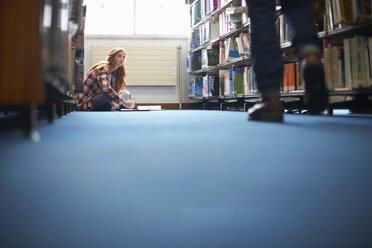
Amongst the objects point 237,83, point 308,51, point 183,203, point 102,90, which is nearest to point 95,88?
point 102,90

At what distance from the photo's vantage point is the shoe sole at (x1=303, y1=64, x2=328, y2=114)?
3.87 ft

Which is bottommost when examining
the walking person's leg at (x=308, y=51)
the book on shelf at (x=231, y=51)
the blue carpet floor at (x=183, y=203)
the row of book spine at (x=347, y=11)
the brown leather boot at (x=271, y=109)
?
the blue carpet floor at (x=183, y=203)

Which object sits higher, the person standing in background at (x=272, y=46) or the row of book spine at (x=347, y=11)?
the row of book spine at (x=347, y=11)

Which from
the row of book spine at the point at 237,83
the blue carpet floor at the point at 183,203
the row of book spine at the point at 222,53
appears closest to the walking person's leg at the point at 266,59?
the row of book spine at the point at 237,83

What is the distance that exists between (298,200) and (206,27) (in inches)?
163

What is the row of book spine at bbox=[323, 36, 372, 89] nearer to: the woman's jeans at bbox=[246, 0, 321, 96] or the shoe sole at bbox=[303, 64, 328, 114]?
the woman's jeans at bbox=[246, 0, 321, 96]

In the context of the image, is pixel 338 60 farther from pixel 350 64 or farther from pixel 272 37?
pixel 272 37

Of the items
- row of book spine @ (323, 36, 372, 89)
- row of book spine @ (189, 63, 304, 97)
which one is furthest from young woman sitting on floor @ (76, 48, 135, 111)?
row of book spine @ (323, 36, 372, 89)

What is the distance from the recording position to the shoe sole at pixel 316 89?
3.87ft

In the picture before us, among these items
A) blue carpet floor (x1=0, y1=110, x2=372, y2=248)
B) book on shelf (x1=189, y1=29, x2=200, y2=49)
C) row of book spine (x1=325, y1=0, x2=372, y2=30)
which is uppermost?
book on shelf (x1=189, y1=29, x2=200, y2=49)

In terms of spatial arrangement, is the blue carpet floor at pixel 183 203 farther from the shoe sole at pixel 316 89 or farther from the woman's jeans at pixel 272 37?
the woman's jeans at pixel 272 37

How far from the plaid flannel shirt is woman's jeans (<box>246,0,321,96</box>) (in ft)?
6.67

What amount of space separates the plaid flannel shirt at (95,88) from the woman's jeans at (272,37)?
6.67ft

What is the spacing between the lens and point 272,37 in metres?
1.42
